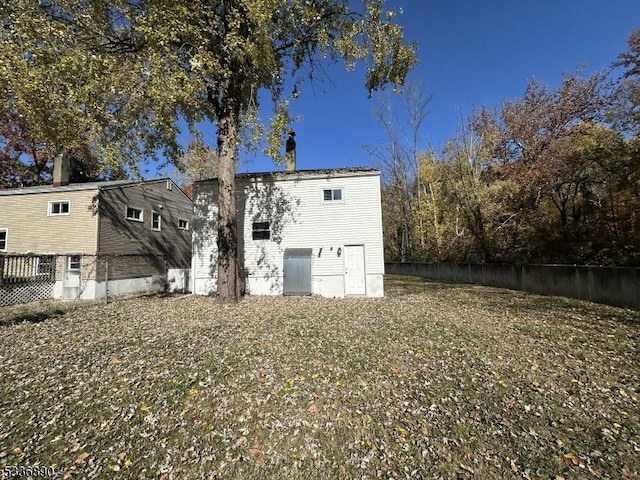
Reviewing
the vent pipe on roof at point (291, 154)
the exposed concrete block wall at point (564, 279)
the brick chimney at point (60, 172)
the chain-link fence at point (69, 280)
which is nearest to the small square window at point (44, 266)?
the chain-link fence at point (69, 280)

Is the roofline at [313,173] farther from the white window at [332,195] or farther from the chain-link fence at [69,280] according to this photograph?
the chain-link fence at [69,280]

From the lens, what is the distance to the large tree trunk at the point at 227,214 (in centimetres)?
1048

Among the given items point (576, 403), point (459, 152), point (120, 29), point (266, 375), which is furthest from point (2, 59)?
point (459, 152)

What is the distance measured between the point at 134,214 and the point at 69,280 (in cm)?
409

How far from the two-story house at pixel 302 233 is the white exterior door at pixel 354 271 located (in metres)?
0.04

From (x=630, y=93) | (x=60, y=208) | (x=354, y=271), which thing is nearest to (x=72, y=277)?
(x=60, y=208)

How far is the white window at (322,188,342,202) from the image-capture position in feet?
44.0

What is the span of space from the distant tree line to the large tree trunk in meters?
13.7

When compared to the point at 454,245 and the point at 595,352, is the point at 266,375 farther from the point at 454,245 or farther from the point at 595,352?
the point at 454,245

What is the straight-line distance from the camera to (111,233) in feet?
48.9

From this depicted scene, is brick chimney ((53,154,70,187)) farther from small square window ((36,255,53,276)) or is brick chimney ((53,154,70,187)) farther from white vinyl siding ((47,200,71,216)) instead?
small square window ((36,255,53,276))

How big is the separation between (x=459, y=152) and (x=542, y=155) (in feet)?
19.4

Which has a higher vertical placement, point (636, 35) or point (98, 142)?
point (636, 35)

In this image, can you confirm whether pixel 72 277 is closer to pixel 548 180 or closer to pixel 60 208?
pixel 60 208
